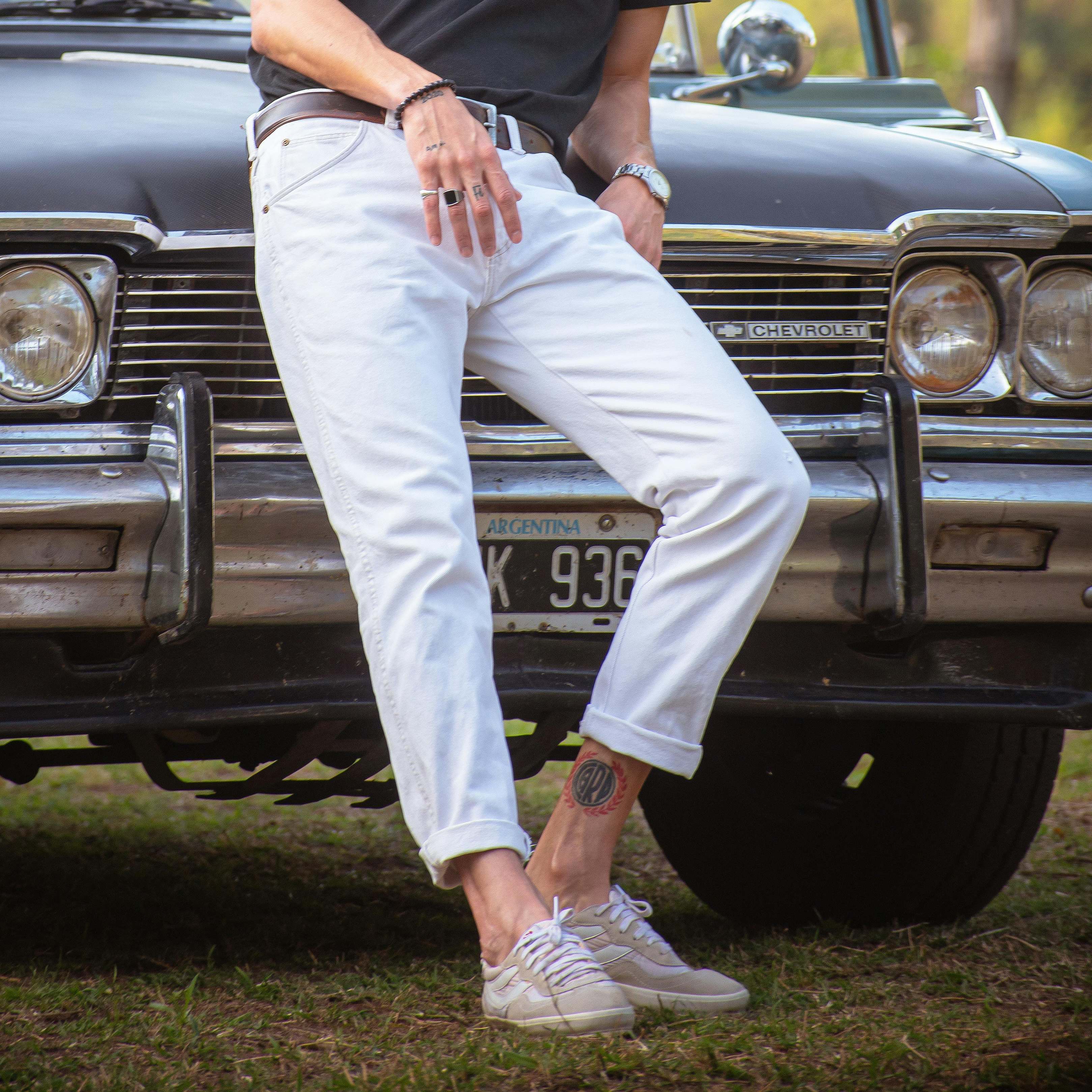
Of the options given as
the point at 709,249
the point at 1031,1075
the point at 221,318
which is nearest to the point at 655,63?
the point at 709,249

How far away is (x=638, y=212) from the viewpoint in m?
A: 2.46

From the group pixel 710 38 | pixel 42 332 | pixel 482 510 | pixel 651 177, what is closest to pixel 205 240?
pixel 42 332

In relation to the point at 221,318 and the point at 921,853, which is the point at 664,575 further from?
the point at 921,853

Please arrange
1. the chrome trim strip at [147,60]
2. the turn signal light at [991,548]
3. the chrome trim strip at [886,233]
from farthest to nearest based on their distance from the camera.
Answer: the chrome trim strip at [147,60] → the turn signal light at [991,548] → the chrome trim strip at [886,233]

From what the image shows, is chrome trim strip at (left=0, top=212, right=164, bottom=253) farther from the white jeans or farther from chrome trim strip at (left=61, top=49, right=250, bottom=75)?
chrome trim strip at (left=61, top=49, right=250, bottom=75)

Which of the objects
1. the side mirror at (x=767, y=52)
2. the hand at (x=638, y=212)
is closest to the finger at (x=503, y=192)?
the hand at (x=638, y=212)

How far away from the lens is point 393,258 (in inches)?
84.8

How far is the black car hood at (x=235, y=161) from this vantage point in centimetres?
234

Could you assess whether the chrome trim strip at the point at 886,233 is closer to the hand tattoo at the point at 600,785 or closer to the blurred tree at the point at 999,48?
the hand tattoo at the point at 600,785

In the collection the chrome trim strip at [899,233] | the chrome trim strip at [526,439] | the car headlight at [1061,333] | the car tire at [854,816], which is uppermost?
the chrome trim strip at [899,233]

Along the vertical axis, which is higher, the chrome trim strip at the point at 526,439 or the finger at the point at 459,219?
the finger at the point at 459,219

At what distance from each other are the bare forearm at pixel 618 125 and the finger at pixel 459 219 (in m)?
0.47

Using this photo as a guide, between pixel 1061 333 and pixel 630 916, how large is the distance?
125cm

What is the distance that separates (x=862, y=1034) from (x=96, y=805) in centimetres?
277
